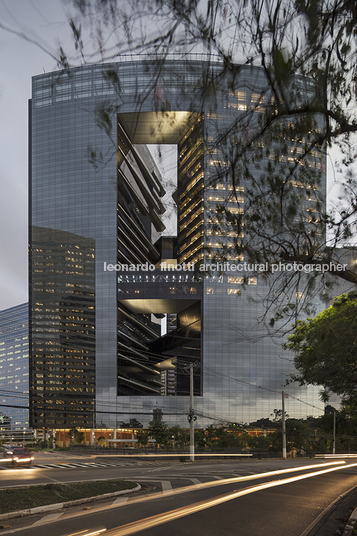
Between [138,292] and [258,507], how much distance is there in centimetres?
7683

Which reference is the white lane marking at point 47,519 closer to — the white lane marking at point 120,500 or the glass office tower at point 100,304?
the white lane marking at point 120,500

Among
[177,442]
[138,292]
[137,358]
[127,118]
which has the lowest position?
[177,442]

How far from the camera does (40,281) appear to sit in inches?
3531

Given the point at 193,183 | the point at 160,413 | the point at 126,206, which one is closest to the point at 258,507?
the point at 193,183

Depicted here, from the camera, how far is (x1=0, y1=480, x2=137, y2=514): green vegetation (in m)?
11.8

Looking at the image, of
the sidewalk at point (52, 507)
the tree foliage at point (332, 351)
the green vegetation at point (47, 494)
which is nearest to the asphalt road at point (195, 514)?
the sidewalk at point (52, 507)

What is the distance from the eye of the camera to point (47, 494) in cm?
1357

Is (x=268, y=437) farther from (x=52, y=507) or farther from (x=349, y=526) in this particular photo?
(x=349, y=526)

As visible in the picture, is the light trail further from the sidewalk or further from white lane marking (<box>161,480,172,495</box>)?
the sidewalk

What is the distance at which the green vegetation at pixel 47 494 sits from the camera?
11.8m

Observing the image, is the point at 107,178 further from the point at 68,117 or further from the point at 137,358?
the point at 137,358

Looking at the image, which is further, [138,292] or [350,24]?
[138,292]

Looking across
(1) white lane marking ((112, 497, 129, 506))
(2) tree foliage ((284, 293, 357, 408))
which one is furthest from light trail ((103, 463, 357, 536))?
(2) tree foliage ((284, 293, 357, 408))

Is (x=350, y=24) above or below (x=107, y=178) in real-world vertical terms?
below
